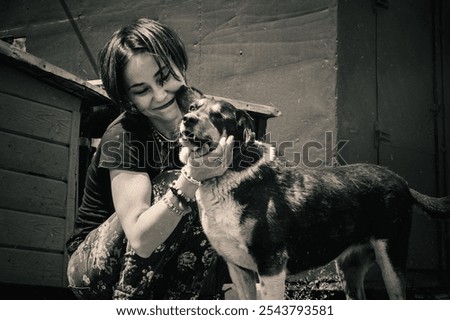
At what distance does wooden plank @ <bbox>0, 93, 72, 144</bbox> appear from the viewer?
10.3ft

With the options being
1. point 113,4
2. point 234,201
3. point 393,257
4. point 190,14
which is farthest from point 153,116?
point 113,4

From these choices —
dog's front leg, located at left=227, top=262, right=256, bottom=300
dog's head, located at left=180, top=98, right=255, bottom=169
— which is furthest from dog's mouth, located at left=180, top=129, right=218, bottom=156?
dog's front leg, located at left=227, top=262, right=256, bottom=300

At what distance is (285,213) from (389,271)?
1.70 ft

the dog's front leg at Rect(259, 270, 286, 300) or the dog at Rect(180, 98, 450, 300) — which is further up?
the dog at Rect(180, 98, 450, 300)

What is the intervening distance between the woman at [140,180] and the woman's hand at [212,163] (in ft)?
0.06

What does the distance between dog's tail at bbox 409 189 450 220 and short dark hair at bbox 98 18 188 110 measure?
1171 mm

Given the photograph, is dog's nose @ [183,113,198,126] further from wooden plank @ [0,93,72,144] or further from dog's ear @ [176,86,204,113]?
wooden plank @ [0,93,72,144]

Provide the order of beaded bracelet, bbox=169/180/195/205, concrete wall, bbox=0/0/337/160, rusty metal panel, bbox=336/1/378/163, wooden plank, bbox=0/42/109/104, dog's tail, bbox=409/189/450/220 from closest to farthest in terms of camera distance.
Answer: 1. beaded bracelet, bbox=169/180/195/205
2. dog's tail, bbox=409/189/450/220
3. wooden plank, bbox=0/42/109/104
4. rusty metal panel, bbox=336/1/378/163
5. concrete wall, bbox=0/0/337/160

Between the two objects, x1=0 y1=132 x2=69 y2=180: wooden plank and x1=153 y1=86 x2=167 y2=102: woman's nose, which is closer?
x1=153 y1=86 x2=167 y2=102: woman's nose

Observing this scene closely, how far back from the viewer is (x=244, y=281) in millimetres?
2383

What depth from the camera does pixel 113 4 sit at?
15.7 ft

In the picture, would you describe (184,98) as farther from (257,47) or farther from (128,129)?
(257,47)

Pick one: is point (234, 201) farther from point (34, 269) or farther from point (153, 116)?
point (34, 269)

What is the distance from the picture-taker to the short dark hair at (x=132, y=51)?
2.47 metres
